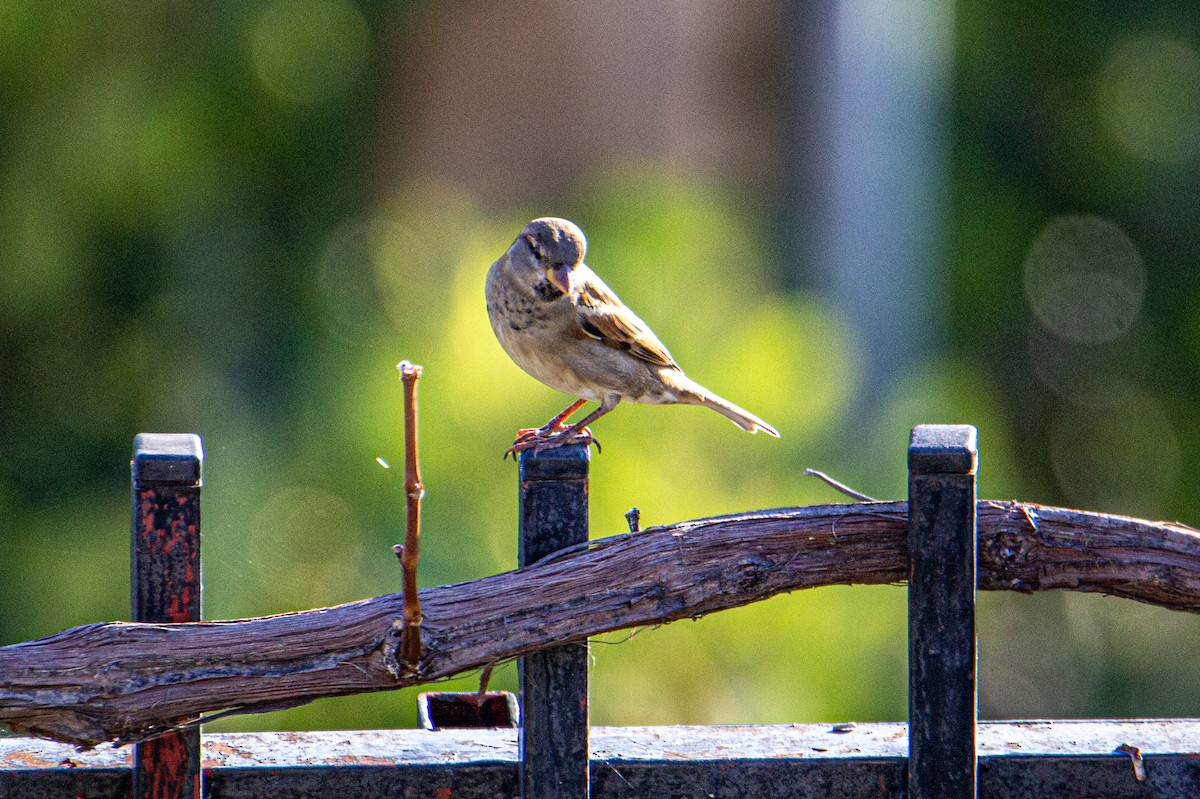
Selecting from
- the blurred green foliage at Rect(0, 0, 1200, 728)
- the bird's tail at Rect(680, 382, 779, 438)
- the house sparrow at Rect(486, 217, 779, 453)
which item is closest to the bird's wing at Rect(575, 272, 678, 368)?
the house sparrow at Rect(486, 217, 779, 453)

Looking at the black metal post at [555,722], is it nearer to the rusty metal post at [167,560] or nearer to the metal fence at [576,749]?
the metal fence at [576,749]

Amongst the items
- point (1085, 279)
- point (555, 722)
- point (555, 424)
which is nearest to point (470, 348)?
point (555, 424)

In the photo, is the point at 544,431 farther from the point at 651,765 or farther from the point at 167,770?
the point at 167,770

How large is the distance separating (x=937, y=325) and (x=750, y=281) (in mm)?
1775

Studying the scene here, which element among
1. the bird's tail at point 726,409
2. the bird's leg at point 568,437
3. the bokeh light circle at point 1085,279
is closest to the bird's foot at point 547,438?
the bird's leg at point 568,437

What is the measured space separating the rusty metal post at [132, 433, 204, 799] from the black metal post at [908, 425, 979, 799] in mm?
799

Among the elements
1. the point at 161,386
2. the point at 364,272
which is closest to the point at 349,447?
the point at 364,272

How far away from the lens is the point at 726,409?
295cm

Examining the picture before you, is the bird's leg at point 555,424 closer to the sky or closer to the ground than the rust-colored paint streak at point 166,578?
closer to the sky

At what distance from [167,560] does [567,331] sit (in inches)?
48.9

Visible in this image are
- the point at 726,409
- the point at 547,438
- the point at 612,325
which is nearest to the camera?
the point at 547,438

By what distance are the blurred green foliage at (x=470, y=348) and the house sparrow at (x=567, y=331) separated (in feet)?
0.87

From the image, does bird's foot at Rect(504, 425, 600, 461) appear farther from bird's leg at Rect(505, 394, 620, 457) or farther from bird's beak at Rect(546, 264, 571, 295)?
bird's beak at Rect(546, 264, 571, 295)

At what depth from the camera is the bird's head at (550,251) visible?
93.7 inches
